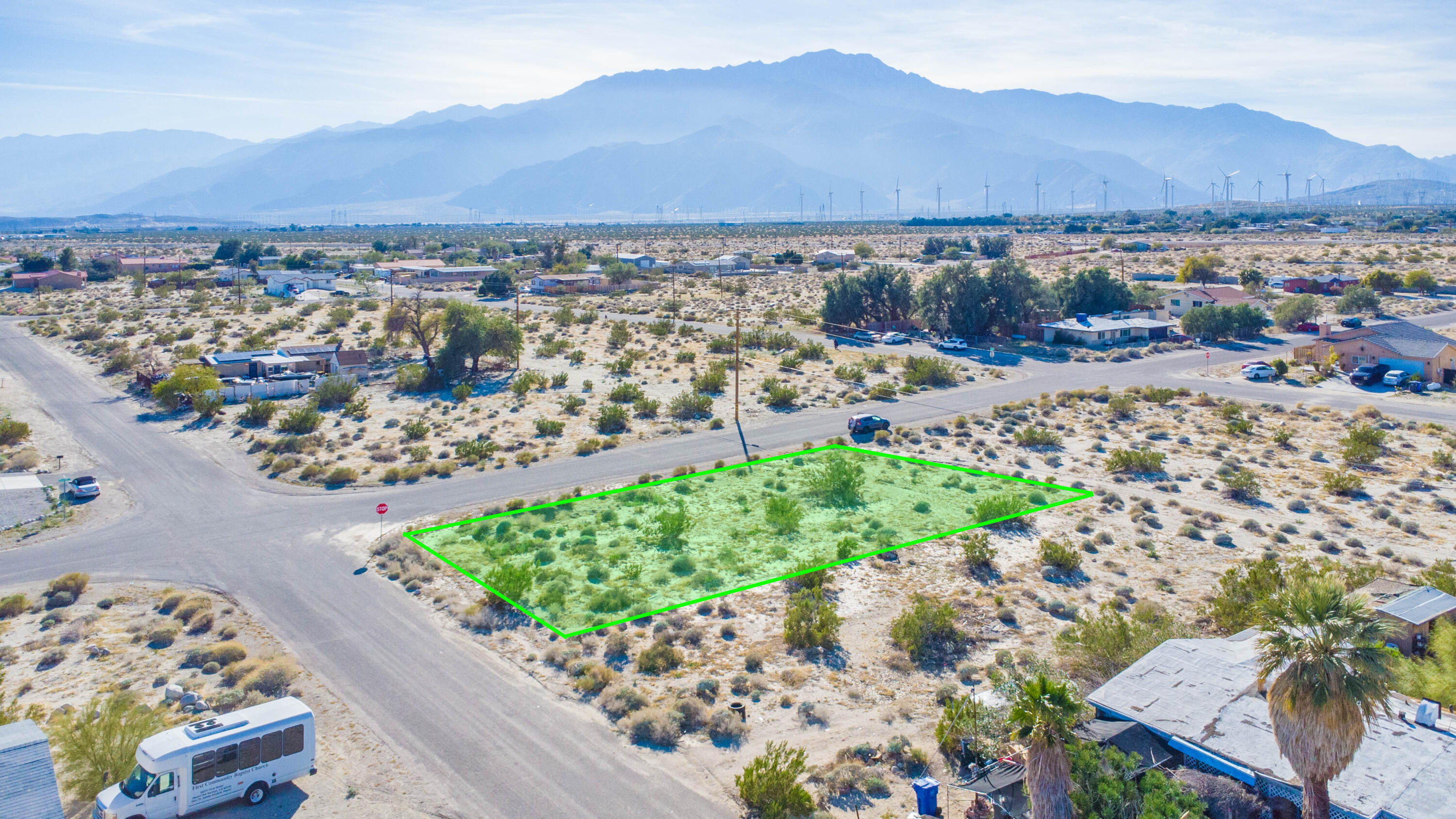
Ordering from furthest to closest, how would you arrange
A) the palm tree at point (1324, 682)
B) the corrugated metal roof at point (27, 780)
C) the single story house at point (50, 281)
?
the single story house at point (50, 281) → the corrugated metal roof at point (27, 780) → the palm tree at point (1324, 682)

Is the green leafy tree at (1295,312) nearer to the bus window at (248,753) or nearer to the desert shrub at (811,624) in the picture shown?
the desert shrub at (811,624)

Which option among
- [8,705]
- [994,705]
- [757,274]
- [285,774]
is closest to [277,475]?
[8,705]

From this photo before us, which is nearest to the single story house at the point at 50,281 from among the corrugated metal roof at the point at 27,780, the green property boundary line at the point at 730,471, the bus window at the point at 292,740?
the green property boundary line at the point at 730,471

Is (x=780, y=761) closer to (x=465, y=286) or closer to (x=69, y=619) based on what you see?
(x=69, y=619)

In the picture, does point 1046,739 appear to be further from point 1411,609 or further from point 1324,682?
point 1411,609

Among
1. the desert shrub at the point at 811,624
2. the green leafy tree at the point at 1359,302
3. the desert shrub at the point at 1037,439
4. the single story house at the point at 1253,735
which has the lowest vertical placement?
the desert shrub at the point at 811,624

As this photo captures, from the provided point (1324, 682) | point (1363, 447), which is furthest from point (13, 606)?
point (1363, 447)
